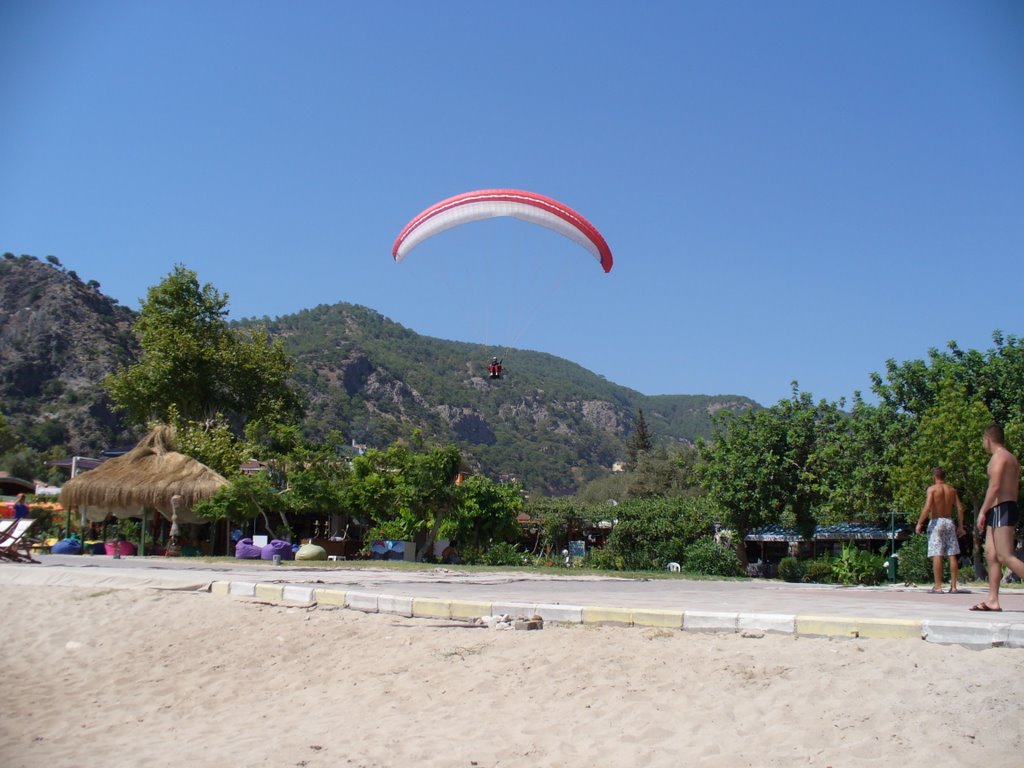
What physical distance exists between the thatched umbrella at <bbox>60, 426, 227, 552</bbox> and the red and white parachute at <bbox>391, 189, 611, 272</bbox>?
9.92 meters

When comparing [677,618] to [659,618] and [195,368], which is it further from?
[195,368]

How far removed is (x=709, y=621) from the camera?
22.9 feet

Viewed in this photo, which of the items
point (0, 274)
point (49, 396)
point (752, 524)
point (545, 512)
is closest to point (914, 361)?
point (752, 524)

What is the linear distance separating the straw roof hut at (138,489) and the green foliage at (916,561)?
1855cm

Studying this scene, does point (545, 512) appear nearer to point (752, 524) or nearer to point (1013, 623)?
point (752, 524)

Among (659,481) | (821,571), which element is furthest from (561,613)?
(659,481)

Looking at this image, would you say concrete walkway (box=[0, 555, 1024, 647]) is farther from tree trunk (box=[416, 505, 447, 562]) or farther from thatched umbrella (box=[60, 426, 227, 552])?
tree trunk (box=[416, 505, 447, 562])

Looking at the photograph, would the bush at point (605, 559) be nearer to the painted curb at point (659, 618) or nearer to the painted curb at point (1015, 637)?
the painted curb at point (659, 618)

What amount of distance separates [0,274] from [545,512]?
7771cm

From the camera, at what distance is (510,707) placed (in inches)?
231

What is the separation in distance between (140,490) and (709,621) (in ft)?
72.4

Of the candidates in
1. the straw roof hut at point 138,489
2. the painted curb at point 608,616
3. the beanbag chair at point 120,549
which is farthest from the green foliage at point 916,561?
the beanbag chair at point 120,549

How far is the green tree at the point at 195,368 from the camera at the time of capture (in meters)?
41.9

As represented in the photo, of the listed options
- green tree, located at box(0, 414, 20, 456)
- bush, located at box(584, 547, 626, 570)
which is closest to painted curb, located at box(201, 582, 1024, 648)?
bush, located at box(584, 547, 626, 570)
